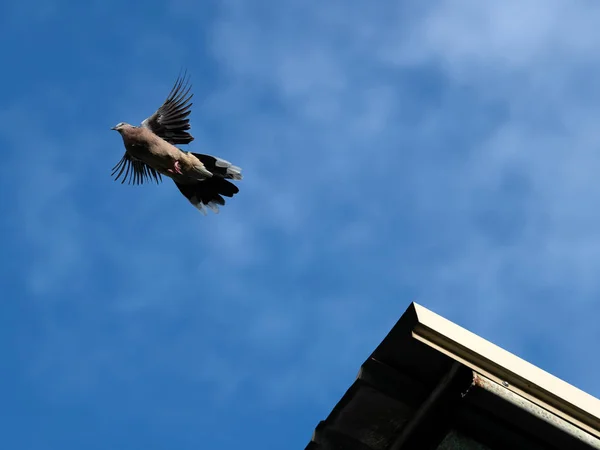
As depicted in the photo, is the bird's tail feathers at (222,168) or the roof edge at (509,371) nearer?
the roof edge at (509,371)

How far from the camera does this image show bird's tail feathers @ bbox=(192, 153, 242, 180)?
15906 mm

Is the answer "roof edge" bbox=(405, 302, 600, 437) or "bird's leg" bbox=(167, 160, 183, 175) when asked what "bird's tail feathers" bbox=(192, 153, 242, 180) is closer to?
"bird's leg" bbox=(167, 160, 183, 175)

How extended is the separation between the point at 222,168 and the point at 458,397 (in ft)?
37.9

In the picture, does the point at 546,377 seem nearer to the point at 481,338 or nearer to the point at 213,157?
the point at 481,338

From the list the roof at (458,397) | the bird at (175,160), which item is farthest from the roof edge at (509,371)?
the bird at (175,160)

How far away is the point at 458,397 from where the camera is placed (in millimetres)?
4727

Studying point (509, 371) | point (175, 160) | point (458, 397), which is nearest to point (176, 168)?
point (175, 160)

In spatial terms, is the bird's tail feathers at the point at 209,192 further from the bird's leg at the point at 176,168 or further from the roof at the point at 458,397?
the roof at the point at 458,397

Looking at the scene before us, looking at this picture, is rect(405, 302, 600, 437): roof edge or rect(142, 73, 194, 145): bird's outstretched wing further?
rect(142, 73, 194, 145): bird's outstretched wing

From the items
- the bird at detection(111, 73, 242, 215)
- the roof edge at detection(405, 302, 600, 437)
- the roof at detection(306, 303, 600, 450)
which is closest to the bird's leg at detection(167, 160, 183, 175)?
the bird at detection(111, 73, 242, 215)

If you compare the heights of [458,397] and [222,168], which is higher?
[222,168]

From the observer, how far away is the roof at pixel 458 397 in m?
4.63

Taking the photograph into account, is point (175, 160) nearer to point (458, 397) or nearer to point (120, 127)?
point (120, 127)

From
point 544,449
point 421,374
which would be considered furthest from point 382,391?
point 544,449
